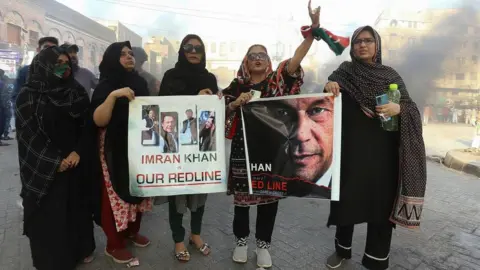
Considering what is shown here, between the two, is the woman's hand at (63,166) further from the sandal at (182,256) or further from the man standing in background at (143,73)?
the man standing in background at (143,73)

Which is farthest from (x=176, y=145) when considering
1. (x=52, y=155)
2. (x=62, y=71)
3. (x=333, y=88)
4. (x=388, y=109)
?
(x=388, y=109)

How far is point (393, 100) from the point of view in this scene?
2041 millimetres

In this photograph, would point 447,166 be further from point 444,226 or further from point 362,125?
point 362,125

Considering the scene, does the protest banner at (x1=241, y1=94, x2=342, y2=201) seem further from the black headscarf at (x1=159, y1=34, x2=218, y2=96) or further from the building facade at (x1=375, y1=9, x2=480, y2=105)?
the building facade at (x1=375, y1=9, x2=480, y2=105)

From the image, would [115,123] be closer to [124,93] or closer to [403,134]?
[124,93]

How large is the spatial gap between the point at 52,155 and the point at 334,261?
2385 millimetres

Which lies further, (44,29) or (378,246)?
(44,29)

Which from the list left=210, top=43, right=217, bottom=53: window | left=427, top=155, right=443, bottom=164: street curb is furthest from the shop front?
left=210, top=43, right=217, bottom=53: window

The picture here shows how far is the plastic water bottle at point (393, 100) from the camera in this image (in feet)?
6.68

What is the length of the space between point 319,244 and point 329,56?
25248 millimetres

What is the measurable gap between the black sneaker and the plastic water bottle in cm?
121

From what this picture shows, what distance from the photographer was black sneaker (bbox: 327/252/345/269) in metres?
2.53

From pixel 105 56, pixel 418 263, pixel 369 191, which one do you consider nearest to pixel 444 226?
pixel 418 263

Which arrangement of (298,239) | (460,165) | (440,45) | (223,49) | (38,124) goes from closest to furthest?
(38,124)
(298,239)
(460,165)
(440,45)
(223,49)
